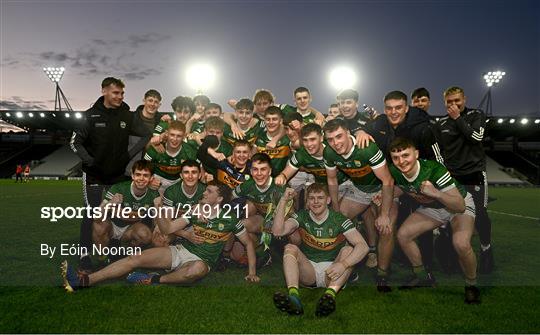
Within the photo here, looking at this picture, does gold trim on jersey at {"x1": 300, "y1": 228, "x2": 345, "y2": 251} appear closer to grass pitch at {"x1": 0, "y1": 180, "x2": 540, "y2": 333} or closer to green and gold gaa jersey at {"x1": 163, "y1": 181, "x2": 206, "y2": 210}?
grass pitch at {"x1": 0, "y1": 180, "x2": 540, "y2": 333}

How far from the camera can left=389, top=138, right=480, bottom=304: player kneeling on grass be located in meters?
3.80

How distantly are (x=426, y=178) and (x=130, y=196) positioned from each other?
127 inches

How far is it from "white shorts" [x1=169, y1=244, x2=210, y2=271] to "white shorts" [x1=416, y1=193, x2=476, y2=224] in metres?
2.48

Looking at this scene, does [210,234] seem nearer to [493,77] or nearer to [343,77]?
[343,77]

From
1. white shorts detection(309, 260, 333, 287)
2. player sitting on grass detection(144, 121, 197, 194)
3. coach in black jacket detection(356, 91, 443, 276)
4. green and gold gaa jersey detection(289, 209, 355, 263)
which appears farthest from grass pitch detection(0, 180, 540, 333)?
player sitting on grass detection(144, 121, 197, 194)

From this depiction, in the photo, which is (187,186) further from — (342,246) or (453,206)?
(453,206)

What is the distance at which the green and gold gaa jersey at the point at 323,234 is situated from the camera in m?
3.89

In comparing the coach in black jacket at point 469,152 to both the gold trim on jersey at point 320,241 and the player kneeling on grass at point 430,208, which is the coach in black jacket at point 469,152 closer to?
the player kneeling on grass at point 430,208

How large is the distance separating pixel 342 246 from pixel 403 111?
171 cm

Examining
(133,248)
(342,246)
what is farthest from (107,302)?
(342,246)

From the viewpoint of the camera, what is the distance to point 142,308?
3.38m

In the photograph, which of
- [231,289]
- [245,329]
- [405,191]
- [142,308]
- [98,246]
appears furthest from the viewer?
[98,246]

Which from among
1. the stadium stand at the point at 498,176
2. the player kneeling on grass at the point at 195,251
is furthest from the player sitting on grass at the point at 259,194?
the stadium stand at the point at 498,176

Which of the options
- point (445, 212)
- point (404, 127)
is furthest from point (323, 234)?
point (404, 127)
